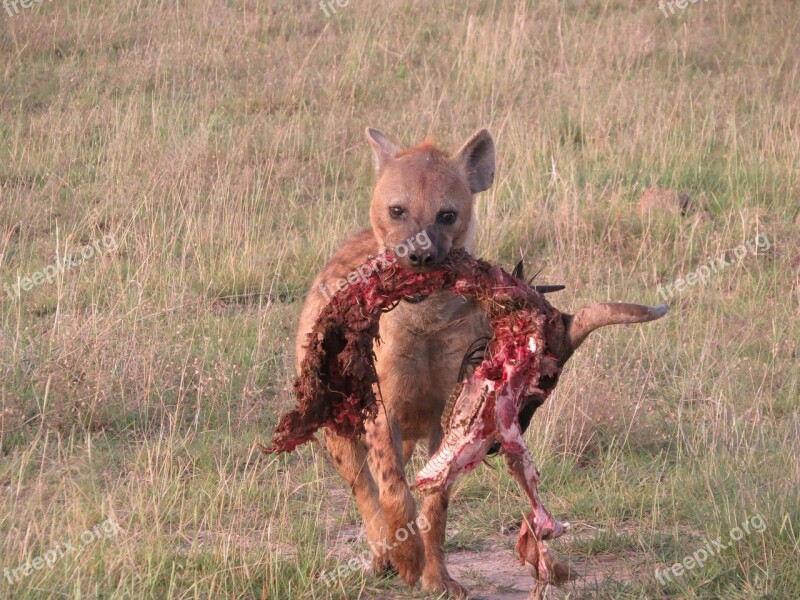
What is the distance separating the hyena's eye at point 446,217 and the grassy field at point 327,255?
1.03m

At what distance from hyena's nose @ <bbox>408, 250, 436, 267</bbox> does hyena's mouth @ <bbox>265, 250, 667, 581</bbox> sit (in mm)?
83

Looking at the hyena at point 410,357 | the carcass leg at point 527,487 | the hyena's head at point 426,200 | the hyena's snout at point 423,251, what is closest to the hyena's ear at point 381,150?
the hyena's head at point 426,200

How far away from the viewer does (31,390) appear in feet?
16.6

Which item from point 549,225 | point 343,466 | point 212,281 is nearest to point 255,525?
point 343,466

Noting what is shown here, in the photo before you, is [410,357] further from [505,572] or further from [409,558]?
[505,572]

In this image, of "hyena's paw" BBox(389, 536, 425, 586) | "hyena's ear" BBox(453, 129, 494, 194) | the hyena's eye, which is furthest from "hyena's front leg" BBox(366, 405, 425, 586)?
"hyena's ear" BBox(453, 129, 494, 194)

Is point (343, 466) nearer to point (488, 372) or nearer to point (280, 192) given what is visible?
point (488, 372)

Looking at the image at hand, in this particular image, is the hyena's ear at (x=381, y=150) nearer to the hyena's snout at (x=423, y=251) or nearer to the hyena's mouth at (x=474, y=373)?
the hyena's snout at (x=423, y=251)

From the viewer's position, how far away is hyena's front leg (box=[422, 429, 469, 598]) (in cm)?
403

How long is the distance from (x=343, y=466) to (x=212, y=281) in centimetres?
234

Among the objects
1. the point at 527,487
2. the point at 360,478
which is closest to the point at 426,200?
the point at 360,478

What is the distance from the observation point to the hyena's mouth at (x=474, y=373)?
343 cm

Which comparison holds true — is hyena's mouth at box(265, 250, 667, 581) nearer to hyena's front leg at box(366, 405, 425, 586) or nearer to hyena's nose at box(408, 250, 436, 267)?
hyena's nose at box(408, 250, 436, 267)

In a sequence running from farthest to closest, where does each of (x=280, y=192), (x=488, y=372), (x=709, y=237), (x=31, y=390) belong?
(x=280, y=192), (x=709, y=237), (x=31, y=390), (x=488, y=372)
